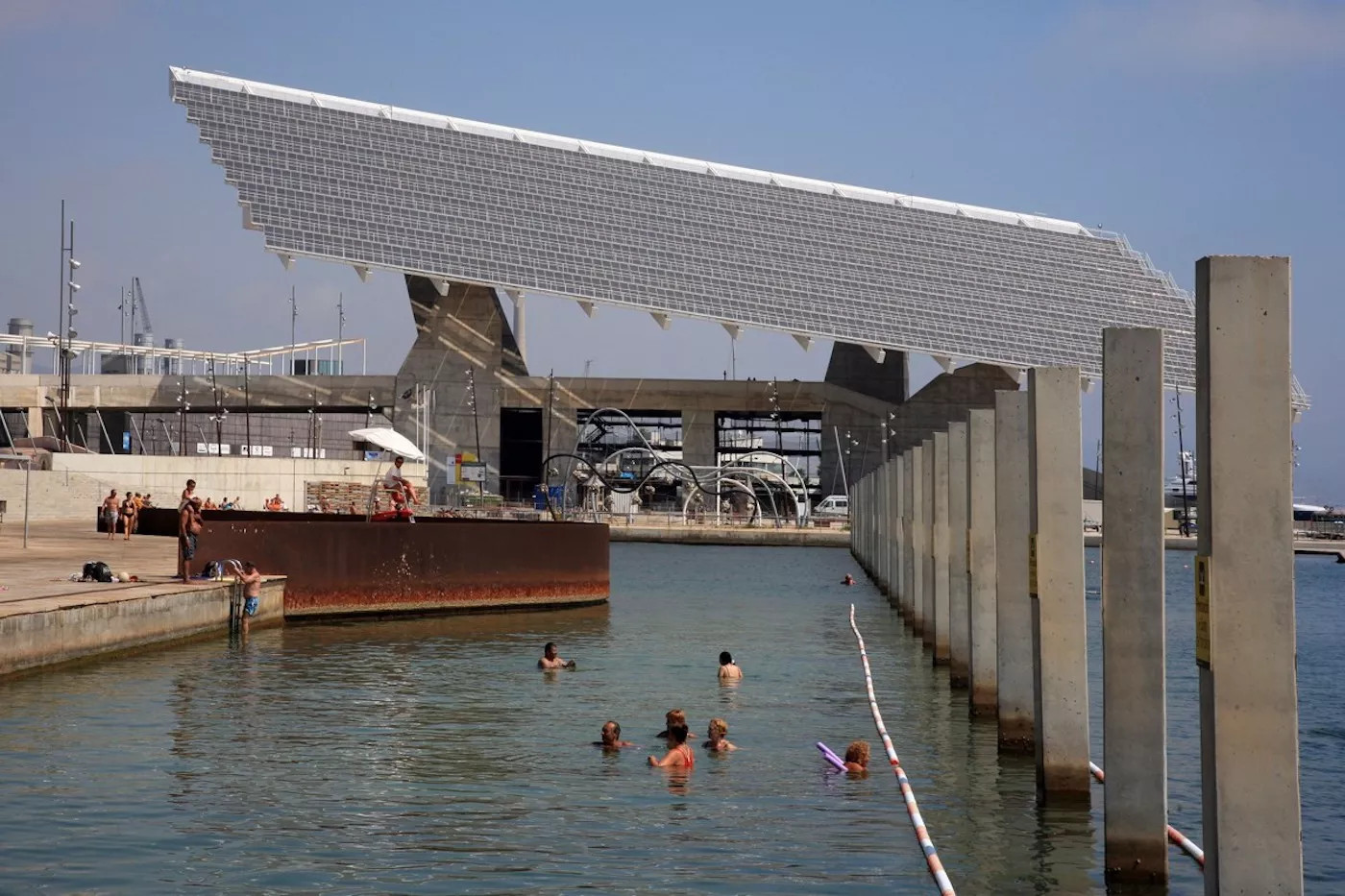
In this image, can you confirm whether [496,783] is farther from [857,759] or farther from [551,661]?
[551,661]

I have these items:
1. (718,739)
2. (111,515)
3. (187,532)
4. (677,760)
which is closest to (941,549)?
(718,739)

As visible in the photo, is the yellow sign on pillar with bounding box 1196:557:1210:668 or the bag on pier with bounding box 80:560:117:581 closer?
the yellow sign on pillar with bounding box 1196:557:1210:668

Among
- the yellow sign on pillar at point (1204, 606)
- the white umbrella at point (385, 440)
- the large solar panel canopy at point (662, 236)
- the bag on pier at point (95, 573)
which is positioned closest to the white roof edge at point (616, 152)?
the large solar panel canopy at point (662, 236)

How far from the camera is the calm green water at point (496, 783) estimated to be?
36.2 feet

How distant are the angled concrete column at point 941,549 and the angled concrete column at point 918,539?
199 cm

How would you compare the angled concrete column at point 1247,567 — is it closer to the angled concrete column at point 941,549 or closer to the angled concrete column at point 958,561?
the angled concrete column at point 958,561

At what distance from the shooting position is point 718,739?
52.4 feet

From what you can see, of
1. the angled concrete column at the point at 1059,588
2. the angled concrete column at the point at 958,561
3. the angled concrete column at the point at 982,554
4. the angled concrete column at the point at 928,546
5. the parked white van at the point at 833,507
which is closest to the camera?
the angled concrete column at the point at 1059,588

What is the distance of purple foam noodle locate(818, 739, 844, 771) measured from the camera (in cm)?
1506

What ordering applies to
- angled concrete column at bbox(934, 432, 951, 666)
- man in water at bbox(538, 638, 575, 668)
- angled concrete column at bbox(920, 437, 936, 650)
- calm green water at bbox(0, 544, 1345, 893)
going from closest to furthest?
calm green water at bbox(0, 544, 1345, 893), man in water at bbox(538, 638, 575, 668), angled concrete column at bbox(934, 432, 951, 666), angled concrete column at bbox(920, 437, 936, 650)

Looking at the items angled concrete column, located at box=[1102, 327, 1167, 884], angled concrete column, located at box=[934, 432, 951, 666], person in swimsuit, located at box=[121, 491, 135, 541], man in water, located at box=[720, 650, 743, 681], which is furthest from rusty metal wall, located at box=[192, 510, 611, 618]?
angled concrete column, located at box=[1102, 327, 1167, 884]

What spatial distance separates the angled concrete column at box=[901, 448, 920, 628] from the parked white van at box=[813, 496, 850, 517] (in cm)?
5115

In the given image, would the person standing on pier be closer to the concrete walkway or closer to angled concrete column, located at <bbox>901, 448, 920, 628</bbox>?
the concrete walkway

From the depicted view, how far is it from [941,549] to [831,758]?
885 cm
